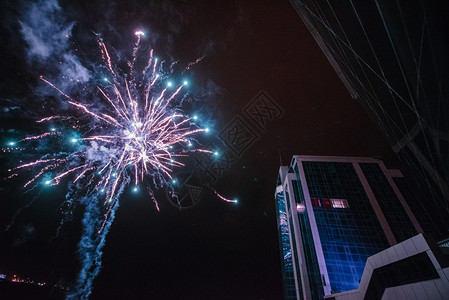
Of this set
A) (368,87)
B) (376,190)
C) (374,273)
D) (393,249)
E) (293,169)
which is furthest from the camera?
(293,169)

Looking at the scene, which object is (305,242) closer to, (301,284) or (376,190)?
(301,284)

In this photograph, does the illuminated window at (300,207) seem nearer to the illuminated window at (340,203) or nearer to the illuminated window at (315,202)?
the illuminated window at (315,202)

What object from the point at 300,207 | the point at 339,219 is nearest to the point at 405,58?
the point at 339,219

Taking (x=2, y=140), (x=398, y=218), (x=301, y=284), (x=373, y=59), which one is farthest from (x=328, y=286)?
(x=2, y=140)

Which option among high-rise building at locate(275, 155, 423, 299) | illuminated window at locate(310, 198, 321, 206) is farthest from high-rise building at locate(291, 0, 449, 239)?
illuminated window at locate(310, 198, 321, 206)

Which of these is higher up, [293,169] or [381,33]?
[293,169]

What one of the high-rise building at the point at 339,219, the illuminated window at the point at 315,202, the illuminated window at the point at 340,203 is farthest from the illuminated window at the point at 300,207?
→ the illuminated window at the point at 340,203

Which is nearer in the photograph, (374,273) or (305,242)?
(374,273)

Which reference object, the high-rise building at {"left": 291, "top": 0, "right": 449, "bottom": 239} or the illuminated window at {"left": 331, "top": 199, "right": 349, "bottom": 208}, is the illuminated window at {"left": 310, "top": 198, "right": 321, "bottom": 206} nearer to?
the illuminated window at {"left": 331, "top": 199, "right": 349, "bottom": 208}
